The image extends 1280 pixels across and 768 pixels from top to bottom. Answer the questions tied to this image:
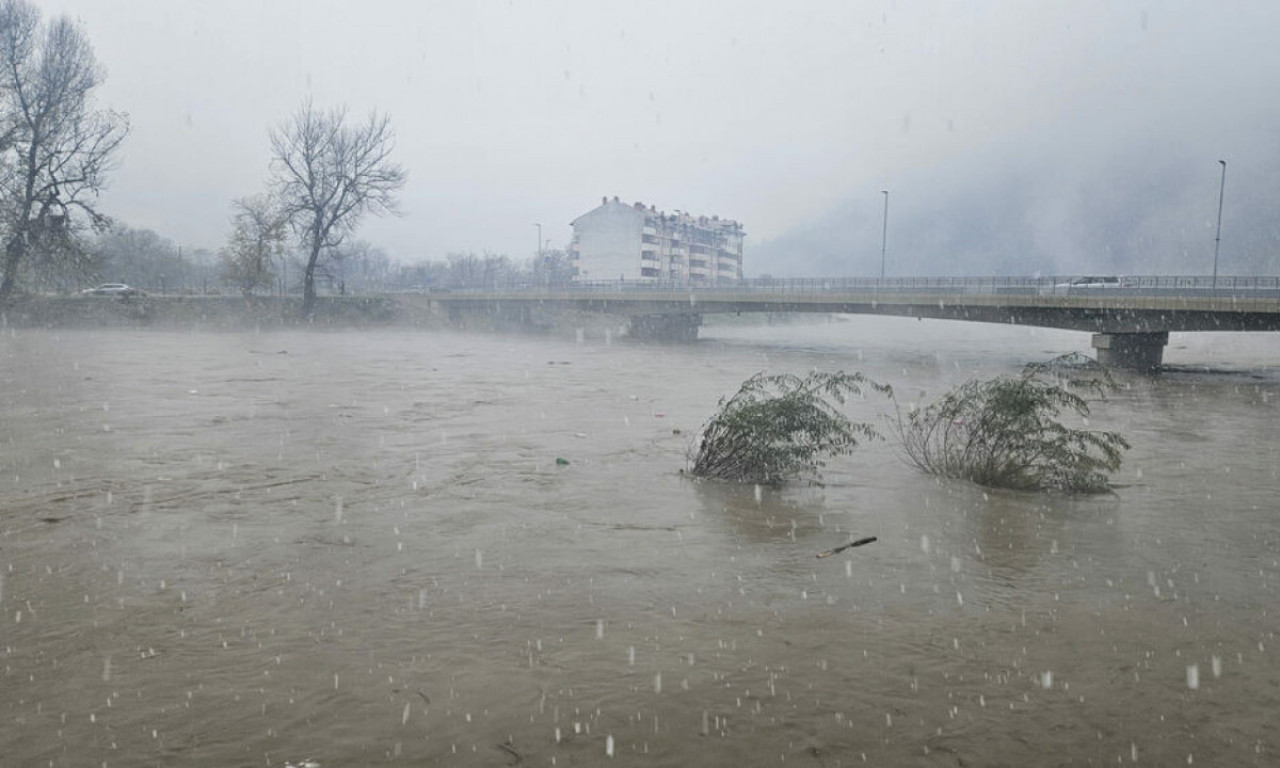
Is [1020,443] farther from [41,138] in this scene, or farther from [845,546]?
[41,138]

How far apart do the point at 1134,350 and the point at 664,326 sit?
29829mm

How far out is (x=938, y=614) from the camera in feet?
20.7

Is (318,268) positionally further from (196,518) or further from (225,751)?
(225,751)

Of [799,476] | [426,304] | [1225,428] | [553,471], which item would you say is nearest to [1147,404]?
[1225,428]

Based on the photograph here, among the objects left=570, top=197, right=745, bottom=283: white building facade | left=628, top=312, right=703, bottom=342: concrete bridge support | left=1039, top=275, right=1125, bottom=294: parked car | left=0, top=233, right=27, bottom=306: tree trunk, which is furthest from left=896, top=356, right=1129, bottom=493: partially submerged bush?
left=570, top=197, right=745, bottom=283: white building facade

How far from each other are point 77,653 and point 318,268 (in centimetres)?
5391

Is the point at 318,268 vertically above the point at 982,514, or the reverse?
the point at 318,268

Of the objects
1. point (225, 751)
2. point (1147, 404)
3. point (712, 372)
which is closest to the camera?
point (225, 751)

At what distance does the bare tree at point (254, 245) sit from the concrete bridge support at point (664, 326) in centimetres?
2339

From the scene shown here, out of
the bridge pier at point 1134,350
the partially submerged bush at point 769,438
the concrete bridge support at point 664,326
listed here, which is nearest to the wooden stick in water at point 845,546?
the partially submerged bush at point 769,438

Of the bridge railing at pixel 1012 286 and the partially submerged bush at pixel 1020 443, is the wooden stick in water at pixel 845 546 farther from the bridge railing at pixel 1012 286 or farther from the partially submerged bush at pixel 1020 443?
the bridge railing at pixel 1012 286

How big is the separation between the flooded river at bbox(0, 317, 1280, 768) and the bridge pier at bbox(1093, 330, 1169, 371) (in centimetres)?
2670

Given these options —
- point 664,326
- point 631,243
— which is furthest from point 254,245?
point 631,243

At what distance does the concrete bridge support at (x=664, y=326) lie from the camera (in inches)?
2371
